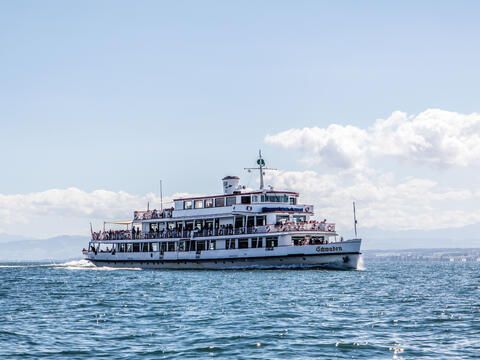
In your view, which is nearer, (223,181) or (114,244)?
(223,181)

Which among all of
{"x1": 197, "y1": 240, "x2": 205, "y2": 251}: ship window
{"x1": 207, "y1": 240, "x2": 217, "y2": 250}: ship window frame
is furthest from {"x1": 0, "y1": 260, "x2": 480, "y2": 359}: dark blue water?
{"x1": 197, "y1": 240, "x2": 205, "y2": 251}: ship window

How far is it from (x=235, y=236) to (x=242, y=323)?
42.2 m

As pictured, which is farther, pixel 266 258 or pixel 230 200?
pixel 230 200

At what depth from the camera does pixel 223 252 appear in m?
71.7

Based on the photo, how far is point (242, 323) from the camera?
2864 cm

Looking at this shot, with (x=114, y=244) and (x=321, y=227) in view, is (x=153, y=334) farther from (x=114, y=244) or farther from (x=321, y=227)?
(x=114, y=244)

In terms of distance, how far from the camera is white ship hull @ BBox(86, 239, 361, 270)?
213ft

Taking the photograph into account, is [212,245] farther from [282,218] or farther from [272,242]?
[282,218]

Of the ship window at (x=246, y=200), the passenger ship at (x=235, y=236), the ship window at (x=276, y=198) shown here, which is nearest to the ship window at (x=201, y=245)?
the passenger ship at (x=235, y=236)

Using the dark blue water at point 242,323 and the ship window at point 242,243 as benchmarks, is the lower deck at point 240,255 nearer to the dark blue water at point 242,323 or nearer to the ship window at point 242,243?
the ship window at point 242,243

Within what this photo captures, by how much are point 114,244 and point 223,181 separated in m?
16.9

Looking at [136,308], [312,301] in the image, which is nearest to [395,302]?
[312,301]

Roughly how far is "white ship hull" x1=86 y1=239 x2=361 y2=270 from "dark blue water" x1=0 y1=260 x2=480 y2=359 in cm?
1787

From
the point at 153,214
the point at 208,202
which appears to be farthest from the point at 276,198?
the point at 153,214
